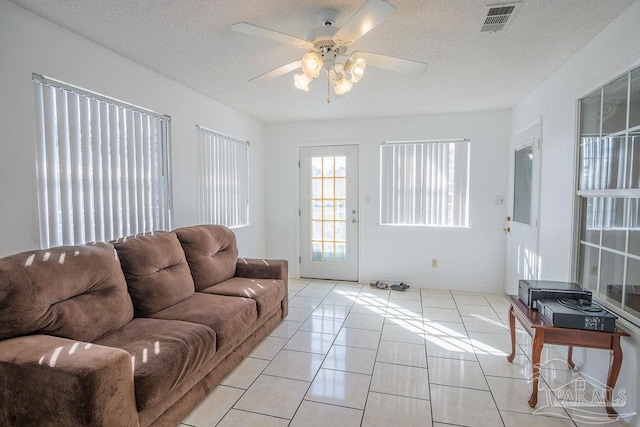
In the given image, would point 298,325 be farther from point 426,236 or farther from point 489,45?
point 489,45

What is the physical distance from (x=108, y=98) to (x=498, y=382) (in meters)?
3.48

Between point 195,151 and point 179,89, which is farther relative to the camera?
point 195,151

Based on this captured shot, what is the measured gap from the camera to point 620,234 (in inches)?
80.2

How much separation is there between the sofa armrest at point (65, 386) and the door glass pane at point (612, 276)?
2774 mm

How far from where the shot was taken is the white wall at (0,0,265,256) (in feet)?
6.21

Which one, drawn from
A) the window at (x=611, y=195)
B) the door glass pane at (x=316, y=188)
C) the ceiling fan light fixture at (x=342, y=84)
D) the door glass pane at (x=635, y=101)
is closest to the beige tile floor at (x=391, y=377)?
the window at (x=611, y=195)

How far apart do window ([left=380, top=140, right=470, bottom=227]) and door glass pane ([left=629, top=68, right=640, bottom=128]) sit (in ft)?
7.74

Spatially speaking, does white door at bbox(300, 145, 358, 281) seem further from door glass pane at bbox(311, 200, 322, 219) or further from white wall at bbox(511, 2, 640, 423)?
white wall at bbox(511, 2, 640, 423)

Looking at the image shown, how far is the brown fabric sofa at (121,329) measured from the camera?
1.38m

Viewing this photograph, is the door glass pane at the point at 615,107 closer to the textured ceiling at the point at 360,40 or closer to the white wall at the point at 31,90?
the textured ceiling at the point at 360,40

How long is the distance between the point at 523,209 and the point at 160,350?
3.75 metres

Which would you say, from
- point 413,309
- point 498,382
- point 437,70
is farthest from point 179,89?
point 498,382

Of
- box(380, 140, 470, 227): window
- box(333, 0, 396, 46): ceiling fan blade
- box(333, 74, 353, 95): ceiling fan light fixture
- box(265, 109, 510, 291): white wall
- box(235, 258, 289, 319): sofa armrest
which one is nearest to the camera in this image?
box(333, 0, 396, 46): ceiling fan blade

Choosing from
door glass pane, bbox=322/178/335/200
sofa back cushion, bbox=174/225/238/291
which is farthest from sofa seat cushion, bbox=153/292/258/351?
door glass pane, bbox=322/178/335/200
